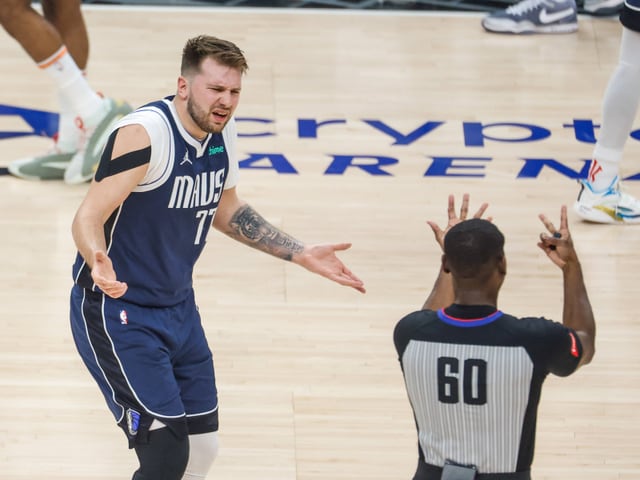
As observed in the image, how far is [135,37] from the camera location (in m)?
7.37

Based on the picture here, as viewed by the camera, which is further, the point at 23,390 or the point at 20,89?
the point at 20,89

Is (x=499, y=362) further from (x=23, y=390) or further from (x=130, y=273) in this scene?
(x=23, y=390)

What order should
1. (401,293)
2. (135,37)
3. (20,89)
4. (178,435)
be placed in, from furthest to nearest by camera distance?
(135,37) < (20,89) < (401,293) < (178,435)

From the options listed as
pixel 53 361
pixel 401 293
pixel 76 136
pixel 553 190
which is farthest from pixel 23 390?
pixel 553 190

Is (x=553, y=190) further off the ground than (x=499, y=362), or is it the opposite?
(x=499, y=362)

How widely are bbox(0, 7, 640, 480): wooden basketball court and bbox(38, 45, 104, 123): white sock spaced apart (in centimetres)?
39

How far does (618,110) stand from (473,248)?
9.45ft

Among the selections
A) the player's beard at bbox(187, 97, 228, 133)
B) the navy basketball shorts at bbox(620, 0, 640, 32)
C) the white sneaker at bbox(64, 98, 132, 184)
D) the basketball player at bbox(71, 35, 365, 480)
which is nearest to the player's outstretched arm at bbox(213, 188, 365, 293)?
the basketball player at bbox(71, 35, 365, 480)

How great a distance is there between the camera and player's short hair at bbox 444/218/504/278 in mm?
2643

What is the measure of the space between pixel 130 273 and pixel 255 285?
69.9 inches

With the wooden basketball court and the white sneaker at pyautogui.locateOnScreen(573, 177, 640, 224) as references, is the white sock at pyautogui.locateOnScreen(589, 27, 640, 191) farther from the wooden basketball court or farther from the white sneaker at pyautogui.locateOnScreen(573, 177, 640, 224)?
the wooden basketball court

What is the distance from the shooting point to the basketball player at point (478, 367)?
263 cm

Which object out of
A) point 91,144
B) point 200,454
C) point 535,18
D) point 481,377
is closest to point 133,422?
point 200,454

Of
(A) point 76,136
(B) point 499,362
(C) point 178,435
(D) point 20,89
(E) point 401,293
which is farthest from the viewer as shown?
(D) point 20,89
